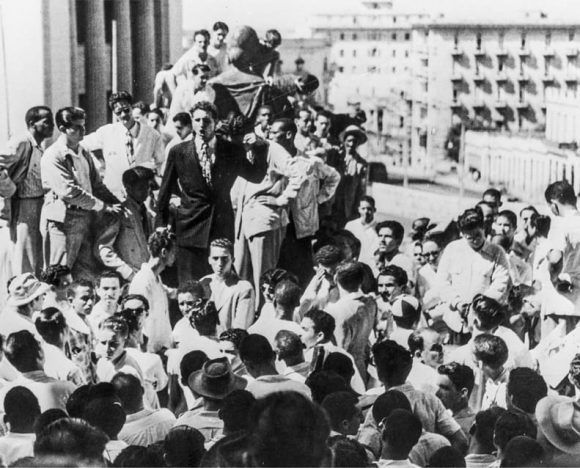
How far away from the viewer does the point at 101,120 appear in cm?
1188

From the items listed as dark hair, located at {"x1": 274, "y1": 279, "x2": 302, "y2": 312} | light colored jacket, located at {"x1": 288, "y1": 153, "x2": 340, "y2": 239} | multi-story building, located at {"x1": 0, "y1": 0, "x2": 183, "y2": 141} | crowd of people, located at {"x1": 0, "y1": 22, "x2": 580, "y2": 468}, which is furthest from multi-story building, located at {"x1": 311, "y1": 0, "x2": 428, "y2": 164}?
dark hair, located at {"x1": 274, "y1": 279, "x2": 302, "y2": 312}

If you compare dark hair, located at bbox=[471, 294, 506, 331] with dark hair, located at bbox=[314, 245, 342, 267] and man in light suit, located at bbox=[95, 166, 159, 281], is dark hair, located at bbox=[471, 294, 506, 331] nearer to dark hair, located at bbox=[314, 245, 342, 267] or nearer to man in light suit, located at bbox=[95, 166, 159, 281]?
dark hair, located at bbox=[314, 245, 342, 267]

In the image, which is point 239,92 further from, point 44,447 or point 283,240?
point 44,447

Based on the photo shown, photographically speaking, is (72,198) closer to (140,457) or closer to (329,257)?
(329,257)

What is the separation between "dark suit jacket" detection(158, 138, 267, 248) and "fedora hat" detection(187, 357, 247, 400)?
2654 mm

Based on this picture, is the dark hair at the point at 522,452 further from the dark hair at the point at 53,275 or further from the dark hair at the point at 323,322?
the dark hair at the point at 53,275

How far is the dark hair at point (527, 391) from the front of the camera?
500cm

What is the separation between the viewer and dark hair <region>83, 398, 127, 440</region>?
4.55 meters

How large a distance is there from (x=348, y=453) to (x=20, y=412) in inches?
55.0

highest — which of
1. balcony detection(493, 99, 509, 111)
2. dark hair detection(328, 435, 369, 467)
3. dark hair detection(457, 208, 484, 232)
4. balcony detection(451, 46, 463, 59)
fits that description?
balcony detection(451, 46, 463, 59)

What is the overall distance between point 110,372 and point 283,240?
9.43 ft

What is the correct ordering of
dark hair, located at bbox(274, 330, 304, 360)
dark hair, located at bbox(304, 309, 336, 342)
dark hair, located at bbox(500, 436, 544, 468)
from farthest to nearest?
1. dark hair, located at bbox(304, 309, 336, 342)
2. dark hair, located at bbox(274, 330, 304, 360)
3. dark hair, located at bbox(500, 436, 544, 468)

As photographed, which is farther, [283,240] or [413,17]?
[413,17]

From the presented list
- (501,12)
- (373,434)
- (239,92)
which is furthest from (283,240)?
(501,12)
